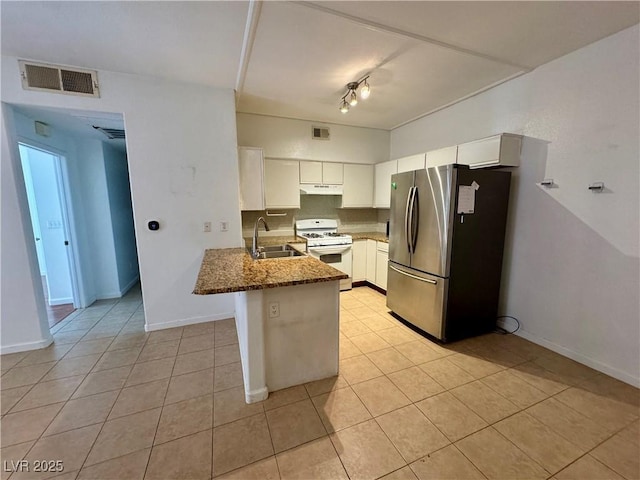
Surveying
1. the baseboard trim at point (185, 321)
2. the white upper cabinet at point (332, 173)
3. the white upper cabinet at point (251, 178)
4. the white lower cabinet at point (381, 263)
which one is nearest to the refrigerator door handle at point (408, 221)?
the white lower cabinet at point (381, 263)

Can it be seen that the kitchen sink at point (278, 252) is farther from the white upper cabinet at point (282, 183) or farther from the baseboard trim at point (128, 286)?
the baseboard trim at point (128, 286)

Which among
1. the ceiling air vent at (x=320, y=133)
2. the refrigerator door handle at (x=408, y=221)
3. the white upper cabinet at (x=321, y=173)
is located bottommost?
the refrigerator door handle at (x=408, y=221)

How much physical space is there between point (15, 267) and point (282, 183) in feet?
9.87

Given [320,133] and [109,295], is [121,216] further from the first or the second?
[320,133]

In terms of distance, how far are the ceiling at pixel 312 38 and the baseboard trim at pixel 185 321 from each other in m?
2.66

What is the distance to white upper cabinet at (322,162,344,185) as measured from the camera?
421cm

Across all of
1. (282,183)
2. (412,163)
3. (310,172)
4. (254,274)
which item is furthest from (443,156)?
(254,274)

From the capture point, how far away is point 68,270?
3.69m

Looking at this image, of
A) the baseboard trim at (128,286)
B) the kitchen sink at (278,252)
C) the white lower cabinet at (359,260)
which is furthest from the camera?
the white lower cabinet at (359,260)

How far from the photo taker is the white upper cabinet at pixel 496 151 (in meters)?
2.57

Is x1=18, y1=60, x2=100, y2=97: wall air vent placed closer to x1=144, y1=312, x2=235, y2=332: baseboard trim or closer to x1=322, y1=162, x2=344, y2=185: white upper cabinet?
x1=144, y1=312, x2=235, y2=332: baseboard trim

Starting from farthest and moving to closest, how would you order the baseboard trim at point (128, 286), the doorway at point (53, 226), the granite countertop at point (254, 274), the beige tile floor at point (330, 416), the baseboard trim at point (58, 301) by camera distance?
the baseboard trim at point (128, 286) < the baseboard trim at point (58, 301) < the doorway at point (53, 226) < the granite countertop at point (254, 274) < the beige tile floor at point (330, 416)

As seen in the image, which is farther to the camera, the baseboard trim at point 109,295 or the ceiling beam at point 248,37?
the baseboard trim at point 109,295

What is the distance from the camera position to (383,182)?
14.2ft
